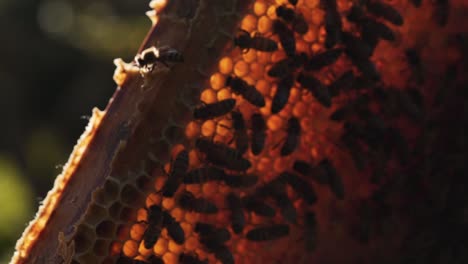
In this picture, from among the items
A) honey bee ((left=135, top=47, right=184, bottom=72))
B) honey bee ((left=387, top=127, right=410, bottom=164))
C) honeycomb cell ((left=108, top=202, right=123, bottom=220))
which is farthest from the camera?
honey bee ((left=387, top=127, right=410, bottom=164))

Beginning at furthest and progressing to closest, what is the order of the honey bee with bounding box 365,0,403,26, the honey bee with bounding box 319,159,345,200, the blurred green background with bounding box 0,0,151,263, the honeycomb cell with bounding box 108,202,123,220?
the blurred green background with bounding box 0,0,151,263
the honey bee with bounding box 319,159,345,200
the honey bee with bounding box 365,0,403,26
the honeycomb cell with bounding box 108,202,123,220

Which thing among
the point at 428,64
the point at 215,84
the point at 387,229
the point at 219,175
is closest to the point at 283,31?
the point at 215,84

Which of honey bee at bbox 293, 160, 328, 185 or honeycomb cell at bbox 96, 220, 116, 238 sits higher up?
honeycomb cell at bbox 96, 220, 116, 238

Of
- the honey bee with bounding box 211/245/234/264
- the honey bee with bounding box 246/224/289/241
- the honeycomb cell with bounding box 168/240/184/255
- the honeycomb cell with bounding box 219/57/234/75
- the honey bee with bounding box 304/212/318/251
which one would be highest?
the honeycomb cell with bounding box 219/57/234/75

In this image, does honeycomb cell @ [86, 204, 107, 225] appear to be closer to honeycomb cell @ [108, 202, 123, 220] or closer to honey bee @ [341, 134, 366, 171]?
honeycomb cell @ [108, 202, 123, 220]

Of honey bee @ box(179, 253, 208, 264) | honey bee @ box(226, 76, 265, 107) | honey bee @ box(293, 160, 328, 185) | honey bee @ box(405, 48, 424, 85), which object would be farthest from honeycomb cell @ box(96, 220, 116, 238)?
honey bee @ box(405, 48, 424, 85)

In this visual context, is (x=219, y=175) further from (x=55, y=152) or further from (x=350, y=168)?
(x=55, y=152)
